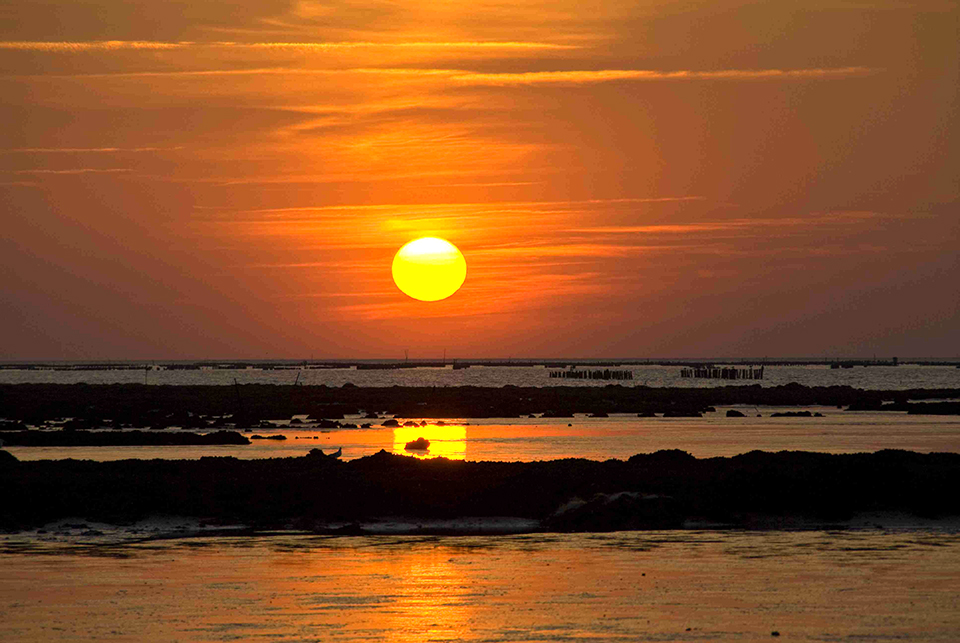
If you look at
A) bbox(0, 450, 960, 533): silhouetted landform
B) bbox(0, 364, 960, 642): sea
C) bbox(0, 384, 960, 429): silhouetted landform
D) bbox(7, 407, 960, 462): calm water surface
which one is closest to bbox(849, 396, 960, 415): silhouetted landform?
bbox(0, 384, 960, 429): silhouetted landform

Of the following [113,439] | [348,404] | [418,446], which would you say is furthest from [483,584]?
[348,404]

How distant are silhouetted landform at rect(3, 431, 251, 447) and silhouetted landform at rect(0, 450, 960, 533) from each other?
23616 millimetres

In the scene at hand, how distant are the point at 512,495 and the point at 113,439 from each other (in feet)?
112

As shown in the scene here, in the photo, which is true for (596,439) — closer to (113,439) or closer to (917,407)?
(113,439)

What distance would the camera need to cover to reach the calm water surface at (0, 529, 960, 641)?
769 inches

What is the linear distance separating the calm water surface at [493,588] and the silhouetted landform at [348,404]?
5052cm

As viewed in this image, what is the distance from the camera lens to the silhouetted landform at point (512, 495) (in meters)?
33.4

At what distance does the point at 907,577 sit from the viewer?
24078 millimetres

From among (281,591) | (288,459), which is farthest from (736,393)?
(281,591)

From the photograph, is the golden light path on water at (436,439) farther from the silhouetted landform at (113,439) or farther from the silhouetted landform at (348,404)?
the silhouetted landform at (113,439)

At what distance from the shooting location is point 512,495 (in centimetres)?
3538

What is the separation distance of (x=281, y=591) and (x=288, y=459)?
19.7 meters

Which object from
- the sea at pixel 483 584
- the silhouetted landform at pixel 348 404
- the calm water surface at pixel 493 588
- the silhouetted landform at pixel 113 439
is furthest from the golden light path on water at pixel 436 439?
the calm water surface at pixel 493 588

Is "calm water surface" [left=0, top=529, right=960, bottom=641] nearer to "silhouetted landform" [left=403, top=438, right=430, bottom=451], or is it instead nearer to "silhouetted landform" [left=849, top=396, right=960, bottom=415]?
"silhouetted landform" [left=403, top=438, right=430, bottom=451]
